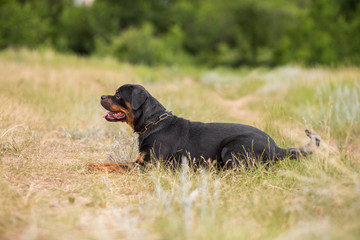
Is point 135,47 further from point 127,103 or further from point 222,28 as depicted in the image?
point 127,103

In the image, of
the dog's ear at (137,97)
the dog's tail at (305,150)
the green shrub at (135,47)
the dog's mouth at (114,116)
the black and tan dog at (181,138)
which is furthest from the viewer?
the green shrub at (135,47)

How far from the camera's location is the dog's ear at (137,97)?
4094 mm

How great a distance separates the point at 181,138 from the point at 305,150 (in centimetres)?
140

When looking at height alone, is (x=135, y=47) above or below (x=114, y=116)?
above

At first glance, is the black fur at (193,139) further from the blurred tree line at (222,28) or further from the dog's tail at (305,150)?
the blurred tree line at (222,28)

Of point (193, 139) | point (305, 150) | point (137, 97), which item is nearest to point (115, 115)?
point (137, 97)

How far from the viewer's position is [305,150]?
145 inches

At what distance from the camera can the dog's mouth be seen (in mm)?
4301

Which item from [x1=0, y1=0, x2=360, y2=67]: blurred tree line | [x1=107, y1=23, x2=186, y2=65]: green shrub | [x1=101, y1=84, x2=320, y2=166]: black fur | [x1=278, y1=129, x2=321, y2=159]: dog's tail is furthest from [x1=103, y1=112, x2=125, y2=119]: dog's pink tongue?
[x1=0, y1=0, x2=360, y2=67]: blurred tree line

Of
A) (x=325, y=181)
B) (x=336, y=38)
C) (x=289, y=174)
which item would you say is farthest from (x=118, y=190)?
(x=336, y=38)

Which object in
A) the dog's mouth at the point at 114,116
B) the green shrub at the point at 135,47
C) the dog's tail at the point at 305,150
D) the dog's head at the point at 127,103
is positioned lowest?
the dog's tail at the point at 305,150

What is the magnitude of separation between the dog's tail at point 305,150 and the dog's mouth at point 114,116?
76.8 inches

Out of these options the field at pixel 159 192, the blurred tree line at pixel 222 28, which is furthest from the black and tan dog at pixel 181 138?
the blurred tree line at pixel 222 28

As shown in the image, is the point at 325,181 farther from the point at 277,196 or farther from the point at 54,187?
the point at 54,187
